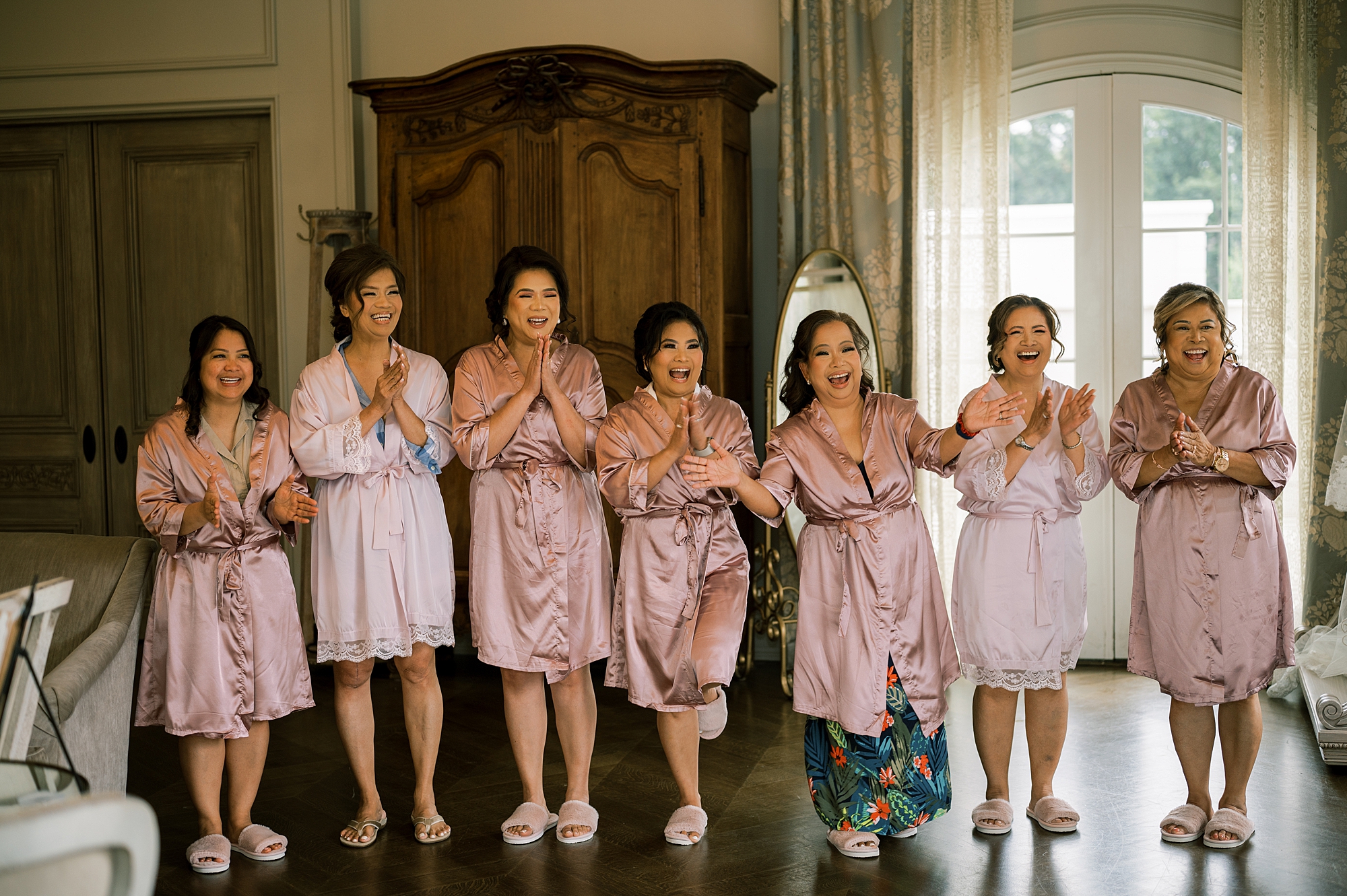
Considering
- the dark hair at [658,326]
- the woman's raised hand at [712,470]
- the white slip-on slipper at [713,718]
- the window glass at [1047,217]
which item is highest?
the window glass at [1047,217]

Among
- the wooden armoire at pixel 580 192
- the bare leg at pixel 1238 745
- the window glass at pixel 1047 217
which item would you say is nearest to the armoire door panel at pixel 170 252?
the wooden armoire at pixel 580 192

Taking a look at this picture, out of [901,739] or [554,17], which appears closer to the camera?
[901,739]

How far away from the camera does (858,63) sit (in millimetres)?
4754

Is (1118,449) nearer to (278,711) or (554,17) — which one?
(278,711)

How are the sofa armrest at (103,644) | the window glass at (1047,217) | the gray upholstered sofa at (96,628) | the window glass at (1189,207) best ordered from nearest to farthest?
the sofa armrest at (103,644), the gray upholstered sofa at (96,628), the window glass at (1189,207), the window glass at (1047,217)

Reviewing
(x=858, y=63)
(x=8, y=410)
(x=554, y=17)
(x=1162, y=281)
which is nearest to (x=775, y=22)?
(x=858, y=63)

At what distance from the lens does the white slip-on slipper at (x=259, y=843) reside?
2.98 metres

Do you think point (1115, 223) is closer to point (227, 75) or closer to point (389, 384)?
point (389, 384)

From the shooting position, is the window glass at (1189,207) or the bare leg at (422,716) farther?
the window glass at (1189,207)

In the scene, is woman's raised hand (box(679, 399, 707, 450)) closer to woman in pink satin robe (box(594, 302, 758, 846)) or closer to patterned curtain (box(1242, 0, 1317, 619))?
woman in pink satin robe (box(594, 302, 758, 846))

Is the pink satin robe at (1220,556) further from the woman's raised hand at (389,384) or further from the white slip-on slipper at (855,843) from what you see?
the woman's raised hand at (389,384)

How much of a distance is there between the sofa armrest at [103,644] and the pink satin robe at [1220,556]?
255 cm

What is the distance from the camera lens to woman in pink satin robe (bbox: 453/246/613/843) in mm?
3023

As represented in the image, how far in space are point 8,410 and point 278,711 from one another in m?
3.40
